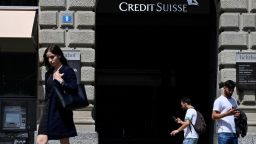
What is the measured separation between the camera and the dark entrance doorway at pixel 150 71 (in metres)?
16.8

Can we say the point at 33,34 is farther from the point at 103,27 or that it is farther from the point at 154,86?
the point at 154,86

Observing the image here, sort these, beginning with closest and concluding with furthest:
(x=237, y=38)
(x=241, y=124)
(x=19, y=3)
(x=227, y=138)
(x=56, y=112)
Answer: (x=56, y=112)
(x=227, y=138)
(x=241, y=124)
(x=237, y=38)
(x=19, y=3)

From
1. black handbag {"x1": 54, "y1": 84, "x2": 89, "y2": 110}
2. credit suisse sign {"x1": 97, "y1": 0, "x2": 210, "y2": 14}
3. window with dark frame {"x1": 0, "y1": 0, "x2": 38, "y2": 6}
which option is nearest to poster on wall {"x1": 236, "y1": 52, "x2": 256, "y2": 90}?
credit suisse sign {"x1": 97, "y1": 0, "x2": 210, "y2": 14}

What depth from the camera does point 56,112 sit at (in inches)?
319

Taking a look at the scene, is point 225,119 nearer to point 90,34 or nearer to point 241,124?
point 241,124

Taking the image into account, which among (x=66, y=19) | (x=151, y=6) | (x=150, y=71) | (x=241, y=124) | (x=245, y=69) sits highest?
(x=151, y=6)

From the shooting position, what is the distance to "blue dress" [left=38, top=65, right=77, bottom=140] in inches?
316

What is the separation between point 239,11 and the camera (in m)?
14.9

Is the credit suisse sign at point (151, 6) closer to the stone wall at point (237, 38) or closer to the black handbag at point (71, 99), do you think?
the stone wall at point (237, 38)

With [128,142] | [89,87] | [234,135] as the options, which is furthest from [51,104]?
[128,142]

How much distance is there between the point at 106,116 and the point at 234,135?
31.6 ft

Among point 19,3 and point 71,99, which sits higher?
point 19,3

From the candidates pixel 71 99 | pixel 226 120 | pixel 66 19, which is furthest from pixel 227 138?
pixel 66 19

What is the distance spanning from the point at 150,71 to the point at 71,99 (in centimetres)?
1160
